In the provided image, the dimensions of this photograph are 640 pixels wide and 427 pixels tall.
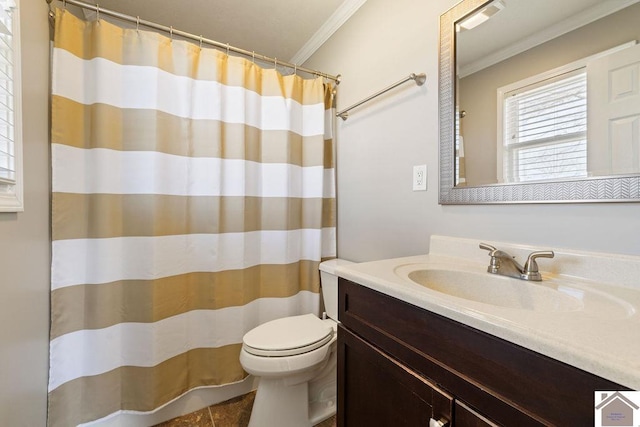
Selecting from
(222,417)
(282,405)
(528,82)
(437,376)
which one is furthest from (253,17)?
(222,417)

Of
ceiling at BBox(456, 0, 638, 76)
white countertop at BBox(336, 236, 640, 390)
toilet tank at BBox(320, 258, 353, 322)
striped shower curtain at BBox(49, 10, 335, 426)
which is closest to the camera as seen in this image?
white countertop at BBox(336, 236, 640, 390)

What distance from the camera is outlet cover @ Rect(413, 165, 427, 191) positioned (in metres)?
1.20

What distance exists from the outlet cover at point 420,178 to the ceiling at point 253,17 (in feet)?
3.60

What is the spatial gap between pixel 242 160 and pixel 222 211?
30 cm

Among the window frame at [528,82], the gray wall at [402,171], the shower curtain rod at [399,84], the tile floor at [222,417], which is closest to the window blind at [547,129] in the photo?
the window frame at [528,82]

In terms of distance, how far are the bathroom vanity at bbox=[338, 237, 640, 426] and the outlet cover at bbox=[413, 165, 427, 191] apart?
0.43m

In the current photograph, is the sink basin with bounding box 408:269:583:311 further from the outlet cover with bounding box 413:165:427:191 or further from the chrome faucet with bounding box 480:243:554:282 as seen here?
the outlet cover with bounding box 413:165:427:191

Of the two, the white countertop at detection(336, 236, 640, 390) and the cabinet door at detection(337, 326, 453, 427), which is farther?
the cabinet door at detection(337, 326, 453, 427)

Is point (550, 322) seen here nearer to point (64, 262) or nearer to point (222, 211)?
point (222, 211)

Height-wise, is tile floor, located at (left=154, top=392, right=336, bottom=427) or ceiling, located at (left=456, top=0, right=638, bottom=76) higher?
ceiling, located at (left=456, top=0, right=638, bottom=76)

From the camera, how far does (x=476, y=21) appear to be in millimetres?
1021

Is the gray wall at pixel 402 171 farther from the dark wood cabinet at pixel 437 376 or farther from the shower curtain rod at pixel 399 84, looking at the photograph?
the dark wood cabinet at pixel 437 376

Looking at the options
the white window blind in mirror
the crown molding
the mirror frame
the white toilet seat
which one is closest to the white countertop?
the mirror frame

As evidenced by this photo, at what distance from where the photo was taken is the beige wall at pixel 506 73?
0.74m
